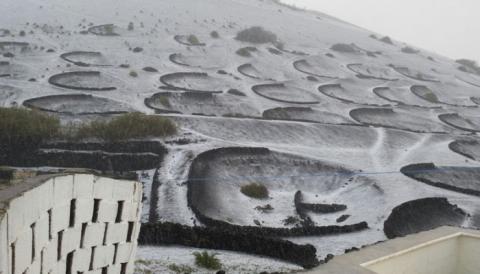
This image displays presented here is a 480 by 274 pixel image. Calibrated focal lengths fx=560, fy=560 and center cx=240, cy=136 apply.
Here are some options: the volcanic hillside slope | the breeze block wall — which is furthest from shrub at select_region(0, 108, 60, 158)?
the breeze block wall

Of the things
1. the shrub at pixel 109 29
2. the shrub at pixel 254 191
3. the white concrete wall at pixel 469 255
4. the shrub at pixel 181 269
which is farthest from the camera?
the shrub at pixel 109 29

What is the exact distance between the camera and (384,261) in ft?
21.1

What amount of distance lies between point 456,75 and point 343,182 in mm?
39722

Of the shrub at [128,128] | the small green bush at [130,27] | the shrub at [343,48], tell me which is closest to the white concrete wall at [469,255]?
the shrub at [128,128]

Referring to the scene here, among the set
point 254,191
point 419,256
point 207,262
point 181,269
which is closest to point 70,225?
point 419,256

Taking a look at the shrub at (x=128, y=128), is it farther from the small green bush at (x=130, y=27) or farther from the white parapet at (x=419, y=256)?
the small green bush at (x=130, y=27)

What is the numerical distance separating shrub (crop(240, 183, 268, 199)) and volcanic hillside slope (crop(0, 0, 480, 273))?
0.14m

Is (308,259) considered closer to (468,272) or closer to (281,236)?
(281,236)

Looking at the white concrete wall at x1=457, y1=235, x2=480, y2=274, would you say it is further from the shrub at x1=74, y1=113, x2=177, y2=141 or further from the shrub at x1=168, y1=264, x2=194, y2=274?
the shrub at x1=74, y1=113, x2=177, y2=141

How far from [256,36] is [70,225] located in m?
54.2

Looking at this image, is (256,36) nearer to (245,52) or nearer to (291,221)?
(245,52)

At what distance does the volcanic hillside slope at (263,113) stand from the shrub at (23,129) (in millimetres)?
1606

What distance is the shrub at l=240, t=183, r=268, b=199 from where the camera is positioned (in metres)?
23.3

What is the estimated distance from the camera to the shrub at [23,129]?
23.8 m
